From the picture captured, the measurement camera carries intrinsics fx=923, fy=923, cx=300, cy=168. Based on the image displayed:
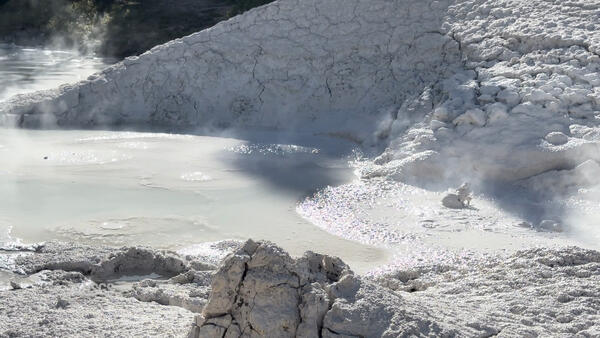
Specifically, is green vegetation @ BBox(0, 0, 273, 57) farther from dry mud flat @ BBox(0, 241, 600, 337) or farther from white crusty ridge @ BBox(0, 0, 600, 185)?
dry mud flat @ BBox(0, 241, 600, 337)

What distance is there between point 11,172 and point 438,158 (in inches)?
110

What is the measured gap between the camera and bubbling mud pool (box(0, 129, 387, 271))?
4922mm

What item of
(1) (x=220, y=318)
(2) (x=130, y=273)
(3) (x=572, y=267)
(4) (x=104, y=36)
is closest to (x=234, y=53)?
(2) (x=130, y=273)

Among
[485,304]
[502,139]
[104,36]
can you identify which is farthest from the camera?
[104,36]

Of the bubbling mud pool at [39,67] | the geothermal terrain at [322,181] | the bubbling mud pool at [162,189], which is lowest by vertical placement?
the bubbling mud pool at [39,67]

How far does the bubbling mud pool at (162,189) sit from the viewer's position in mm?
4922

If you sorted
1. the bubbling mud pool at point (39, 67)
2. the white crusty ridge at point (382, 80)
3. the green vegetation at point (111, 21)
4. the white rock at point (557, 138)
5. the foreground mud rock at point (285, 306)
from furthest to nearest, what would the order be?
the green vegetation at point (111, 21), the bubbling mud pool at point (39, 67), the white crusty ridge at point (382, 80), the white rock at point (557, 138), the foreground mud rock at point (285, 306)

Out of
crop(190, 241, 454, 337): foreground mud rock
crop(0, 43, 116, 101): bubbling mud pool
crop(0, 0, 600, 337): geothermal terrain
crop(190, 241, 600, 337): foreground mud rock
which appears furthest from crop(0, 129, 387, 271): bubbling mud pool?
crop(0, 43, 116, 101): bubbling mud pool

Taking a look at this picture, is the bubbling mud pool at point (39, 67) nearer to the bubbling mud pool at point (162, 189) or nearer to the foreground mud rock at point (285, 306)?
the bubbling mud pool at point (162, 189)

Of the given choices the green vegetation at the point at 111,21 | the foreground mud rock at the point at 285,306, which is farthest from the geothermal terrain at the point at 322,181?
the green vegetation at the point at 111,21

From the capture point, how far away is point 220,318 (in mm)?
2904

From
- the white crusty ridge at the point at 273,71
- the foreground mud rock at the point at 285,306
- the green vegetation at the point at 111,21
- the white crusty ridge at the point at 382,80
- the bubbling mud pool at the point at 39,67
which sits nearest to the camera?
the foreground mud rock at the point at 285,306

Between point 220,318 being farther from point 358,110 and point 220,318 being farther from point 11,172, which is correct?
point 358,110

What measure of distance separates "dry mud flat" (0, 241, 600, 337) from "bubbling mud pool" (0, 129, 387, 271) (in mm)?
507
